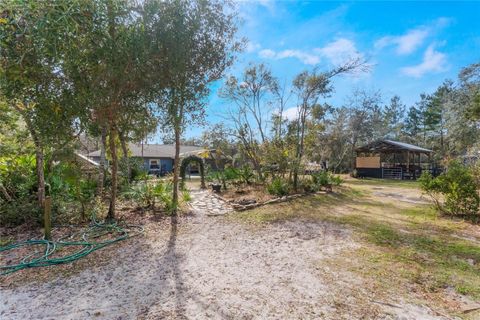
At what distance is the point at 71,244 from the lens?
15.5ft

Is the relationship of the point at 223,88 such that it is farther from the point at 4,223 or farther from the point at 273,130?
the point at 4,223

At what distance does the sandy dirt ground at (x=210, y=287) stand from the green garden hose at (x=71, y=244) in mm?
304

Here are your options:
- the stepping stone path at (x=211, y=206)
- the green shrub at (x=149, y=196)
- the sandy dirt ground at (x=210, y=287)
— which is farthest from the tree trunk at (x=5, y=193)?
the stepping stone path at (x=211, y=206)

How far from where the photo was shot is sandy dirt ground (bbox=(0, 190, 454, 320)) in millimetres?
2701

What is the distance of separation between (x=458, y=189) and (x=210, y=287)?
723cm

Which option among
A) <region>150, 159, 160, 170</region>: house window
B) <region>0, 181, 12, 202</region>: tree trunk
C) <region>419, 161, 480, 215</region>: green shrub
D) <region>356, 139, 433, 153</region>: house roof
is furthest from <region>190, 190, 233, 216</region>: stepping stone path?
<region>356, 139, 433, 153</region>: house roof

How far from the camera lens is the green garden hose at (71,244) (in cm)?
401

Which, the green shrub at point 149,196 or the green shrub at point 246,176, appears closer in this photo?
the green shrub at point 149,196

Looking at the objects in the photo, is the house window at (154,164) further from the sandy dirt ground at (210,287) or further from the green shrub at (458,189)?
the green shrub at (458,189)

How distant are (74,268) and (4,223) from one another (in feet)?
11.4

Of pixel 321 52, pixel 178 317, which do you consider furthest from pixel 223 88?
pixel 178 317

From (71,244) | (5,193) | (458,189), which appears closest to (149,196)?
(71,244)

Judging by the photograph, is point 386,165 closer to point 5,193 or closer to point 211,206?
point 211,206

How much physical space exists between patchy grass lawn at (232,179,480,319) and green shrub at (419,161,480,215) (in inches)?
20.6
